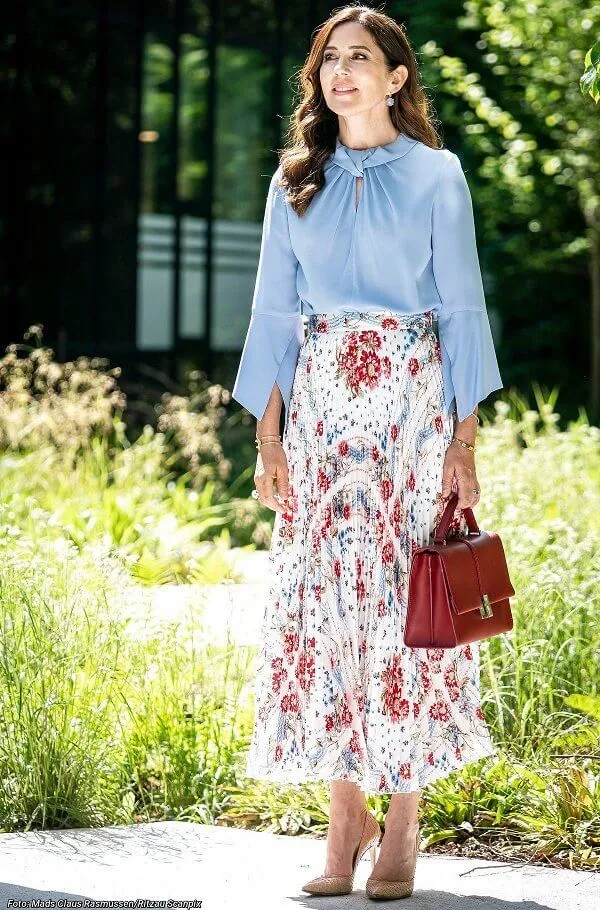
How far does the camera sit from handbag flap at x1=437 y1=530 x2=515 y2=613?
3104 mm

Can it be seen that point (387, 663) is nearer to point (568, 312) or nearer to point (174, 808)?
point (174, 808)

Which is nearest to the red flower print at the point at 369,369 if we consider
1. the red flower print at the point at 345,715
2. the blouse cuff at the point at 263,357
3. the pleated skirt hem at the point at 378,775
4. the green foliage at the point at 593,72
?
the blouse cuff at the point at 263,357

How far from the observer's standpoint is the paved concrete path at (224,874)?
125 inches

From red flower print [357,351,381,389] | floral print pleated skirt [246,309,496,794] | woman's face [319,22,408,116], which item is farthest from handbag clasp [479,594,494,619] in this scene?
woman's face [319,22,408,116]

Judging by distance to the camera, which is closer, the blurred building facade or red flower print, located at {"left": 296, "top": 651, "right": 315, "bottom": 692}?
red flower print, located at {"left": 296, "top": 651, "right": 315, "bottom": 692}

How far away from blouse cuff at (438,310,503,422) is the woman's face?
1.76 feet

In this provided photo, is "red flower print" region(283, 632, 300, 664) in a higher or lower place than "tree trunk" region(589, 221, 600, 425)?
lower

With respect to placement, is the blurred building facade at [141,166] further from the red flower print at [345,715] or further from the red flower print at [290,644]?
the red flower print at [345,715]

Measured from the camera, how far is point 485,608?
3.20 metres

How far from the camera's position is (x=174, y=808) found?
13.0 feet

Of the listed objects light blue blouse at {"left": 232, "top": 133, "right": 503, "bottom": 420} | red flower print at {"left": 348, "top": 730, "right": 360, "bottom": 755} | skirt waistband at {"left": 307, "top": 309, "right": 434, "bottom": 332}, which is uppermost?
light blue blouse at {"left": 232, "top": 133, "right": 503, "bottom": 420}

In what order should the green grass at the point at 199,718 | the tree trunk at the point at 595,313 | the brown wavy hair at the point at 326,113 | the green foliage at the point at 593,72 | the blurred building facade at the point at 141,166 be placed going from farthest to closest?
1. the tree trunk at the point at 595,313
2. the blurred building facade at the point at 141,166
3. the green grass at the point at 199,718
4. the green foliage at the point at 593,72
5. the brown wavy hair at the point at 326,113

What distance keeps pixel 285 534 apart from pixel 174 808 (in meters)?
→ 1.10

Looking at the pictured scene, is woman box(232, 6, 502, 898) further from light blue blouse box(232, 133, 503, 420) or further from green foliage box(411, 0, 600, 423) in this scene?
green foliage box(411, 0, 600, 423)
